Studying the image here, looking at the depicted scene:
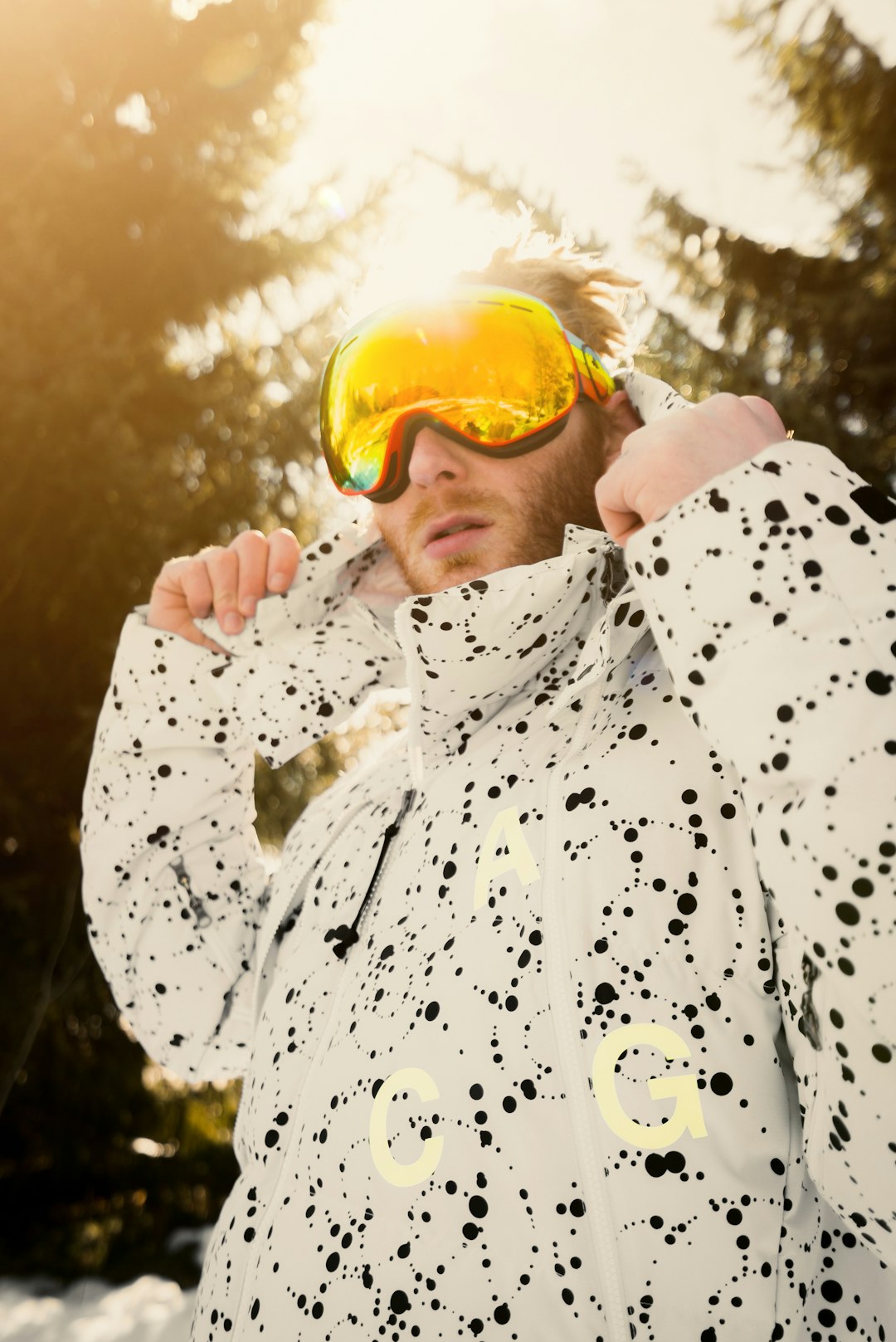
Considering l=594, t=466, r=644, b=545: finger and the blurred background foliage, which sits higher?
the blurred background foliage

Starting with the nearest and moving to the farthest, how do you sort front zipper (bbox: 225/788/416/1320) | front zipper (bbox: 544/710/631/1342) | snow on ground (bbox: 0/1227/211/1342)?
front zipper (bbox: 544/710/631/1342), front zipper (bbox: 225/788/416/1320), snow on ground (bbox: 0/1227/211/1342)

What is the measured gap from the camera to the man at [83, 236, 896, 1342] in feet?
2.88

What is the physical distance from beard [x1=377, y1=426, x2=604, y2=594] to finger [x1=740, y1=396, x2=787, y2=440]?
0.67 meters

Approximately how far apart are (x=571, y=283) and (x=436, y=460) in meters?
0.88

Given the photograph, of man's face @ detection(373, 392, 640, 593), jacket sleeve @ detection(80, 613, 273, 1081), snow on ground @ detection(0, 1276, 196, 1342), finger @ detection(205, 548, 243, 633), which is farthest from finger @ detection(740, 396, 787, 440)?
snow on ground @ detection(0, 1276, 196, 1342)

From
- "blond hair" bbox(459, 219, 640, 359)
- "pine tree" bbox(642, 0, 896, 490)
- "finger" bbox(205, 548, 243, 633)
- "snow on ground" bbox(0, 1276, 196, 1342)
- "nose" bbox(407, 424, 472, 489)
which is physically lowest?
"snow on ground" bbox(0, 1276, 196, 1342)

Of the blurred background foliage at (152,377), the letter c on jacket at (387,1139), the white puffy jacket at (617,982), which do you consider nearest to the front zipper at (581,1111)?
the white puffy jacket at (617,982)

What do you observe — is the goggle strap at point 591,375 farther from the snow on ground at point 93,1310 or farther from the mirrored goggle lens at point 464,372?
the snow on ground at point 93,1310

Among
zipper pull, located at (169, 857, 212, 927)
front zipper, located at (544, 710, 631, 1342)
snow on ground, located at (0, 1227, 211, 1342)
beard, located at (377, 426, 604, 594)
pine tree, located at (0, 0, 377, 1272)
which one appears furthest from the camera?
pine tree, located at (0, 0, 377, 1272)

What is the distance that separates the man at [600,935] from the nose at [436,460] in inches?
1.3

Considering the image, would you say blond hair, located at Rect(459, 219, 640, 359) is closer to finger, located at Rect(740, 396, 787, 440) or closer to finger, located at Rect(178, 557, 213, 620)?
finger, located at Rect(178, 557, 213, 620)

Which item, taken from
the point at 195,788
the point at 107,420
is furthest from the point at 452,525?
the point at 107,420

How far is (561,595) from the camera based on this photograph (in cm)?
139

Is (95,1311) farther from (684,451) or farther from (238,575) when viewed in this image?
(684,451)
